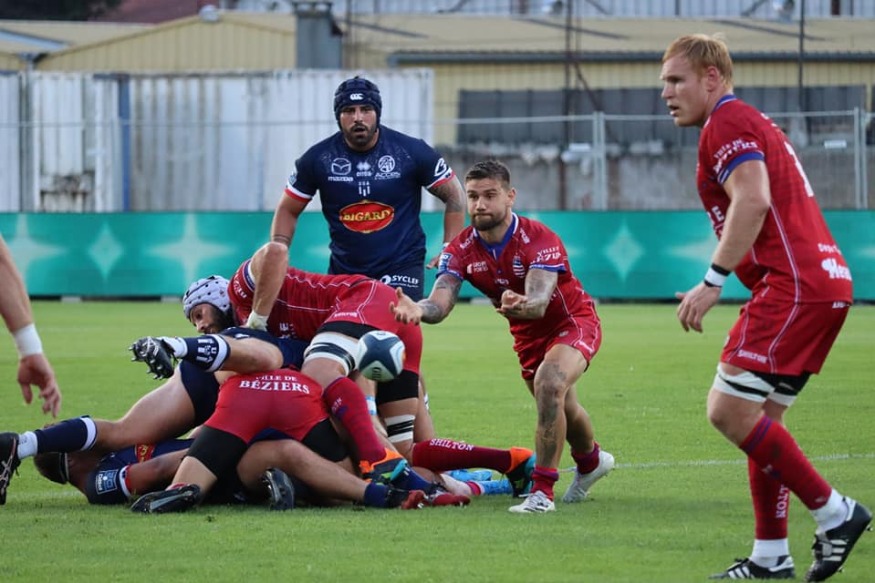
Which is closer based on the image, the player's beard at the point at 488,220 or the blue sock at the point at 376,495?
the blue sock at the point at 376,495

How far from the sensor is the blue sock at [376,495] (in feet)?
27.3

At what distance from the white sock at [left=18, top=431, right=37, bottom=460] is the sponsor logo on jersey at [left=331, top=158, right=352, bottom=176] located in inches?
122

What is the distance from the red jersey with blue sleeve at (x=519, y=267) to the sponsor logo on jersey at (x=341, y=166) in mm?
2036

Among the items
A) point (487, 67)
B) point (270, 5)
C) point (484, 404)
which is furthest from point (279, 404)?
point (270, 5)

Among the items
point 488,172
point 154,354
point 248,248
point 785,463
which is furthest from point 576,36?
point 785,463

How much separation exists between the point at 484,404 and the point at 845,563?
6.80 meters

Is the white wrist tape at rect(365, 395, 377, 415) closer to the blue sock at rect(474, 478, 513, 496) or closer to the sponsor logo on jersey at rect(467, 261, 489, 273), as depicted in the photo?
the blue sock at rect(474, 478, 513, 496)

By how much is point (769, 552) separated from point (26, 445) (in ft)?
13.6

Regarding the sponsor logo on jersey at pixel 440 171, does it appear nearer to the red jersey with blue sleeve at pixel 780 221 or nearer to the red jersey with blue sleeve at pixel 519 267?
the red jersey with blue sleeve at pixel 519 267

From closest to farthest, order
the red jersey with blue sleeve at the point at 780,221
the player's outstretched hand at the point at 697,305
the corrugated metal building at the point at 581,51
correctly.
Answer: the player's outstretched hand at the point at 697,305, the red jersey with blue sleeve at the point at 780,221, the corrugated metal building at the point at 581,51

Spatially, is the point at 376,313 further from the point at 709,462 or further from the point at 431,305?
the point at 709,462

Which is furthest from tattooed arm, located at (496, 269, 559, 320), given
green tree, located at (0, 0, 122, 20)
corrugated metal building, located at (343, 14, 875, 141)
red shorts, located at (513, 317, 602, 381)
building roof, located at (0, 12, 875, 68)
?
green tree, located at (0, 0, 122, 20)

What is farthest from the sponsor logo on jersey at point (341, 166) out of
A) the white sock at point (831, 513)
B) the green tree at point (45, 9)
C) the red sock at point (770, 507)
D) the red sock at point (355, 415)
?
the green tree at point (45, 9)

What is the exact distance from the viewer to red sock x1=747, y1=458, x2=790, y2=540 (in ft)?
21.0
